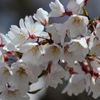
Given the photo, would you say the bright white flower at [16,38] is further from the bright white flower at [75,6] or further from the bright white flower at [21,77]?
the bright white flower at [75,6]

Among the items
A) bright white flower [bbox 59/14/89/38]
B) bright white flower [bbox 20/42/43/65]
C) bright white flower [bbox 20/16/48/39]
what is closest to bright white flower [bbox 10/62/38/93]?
bright white flower [bbox 20/42/43/65]

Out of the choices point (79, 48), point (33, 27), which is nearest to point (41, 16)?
point (33, 27)

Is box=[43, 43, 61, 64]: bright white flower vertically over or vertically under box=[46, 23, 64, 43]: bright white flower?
under

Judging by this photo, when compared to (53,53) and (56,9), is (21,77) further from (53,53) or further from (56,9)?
(56,9)

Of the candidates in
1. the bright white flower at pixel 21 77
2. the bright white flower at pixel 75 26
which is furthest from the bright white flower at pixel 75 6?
the bright white flower at pixel 21 77

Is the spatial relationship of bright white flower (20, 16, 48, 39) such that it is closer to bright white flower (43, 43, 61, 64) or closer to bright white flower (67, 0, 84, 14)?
bright white flower (43, 43, 61, 64)
